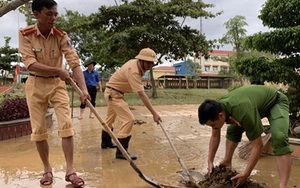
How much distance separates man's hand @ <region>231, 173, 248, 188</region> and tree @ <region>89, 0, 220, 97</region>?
46.5 ft

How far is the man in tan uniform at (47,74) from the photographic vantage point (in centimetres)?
343

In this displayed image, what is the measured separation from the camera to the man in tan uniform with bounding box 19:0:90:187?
3.43 m

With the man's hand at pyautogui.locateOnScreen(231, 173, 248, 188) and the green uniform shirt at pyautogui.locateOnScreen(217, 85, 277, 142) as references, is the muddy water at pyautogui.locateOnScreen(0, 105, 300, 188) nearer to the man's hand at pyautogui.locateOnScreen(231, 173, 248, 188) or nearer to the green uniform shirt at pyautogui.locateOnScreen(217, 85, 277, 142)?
the man's hand at pyautogui.locateOnScreen(231, 173, 248, 188)

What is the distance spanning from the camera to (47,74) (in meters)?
3.49

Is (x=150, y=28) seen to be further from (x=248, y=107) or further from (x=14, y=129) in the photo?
(x=248, y=107)

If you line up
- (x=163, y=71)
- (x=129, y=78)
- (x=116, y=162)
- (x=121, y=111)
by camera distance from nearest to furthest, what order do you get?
(x=129, y=78) < (x=116, y=162) < (x=121, y=111) < (x=163, y=71)

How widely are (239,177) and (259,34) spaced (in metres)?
3.08

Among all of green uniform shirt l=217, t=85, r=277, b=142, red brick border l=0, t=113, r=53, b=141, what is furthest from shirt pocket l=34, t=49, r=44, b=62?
red brick border l=0, t=113, r=53, b=141

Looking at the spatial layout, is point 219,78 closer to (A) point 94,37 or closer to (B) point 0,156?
(A) point 94,37

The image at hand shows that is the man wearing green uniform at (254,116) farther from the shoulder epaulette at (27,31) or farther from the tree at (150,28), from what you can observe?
the tree at (150,28)

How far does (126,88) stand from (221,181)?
2061 mm

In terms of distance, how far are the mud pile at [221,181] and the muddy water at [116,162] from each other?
342mm

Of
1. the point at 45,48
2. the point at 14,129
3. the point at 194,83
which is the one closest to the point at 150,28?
the point at 14,129

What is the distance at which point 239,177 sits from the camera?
10.3 feet
